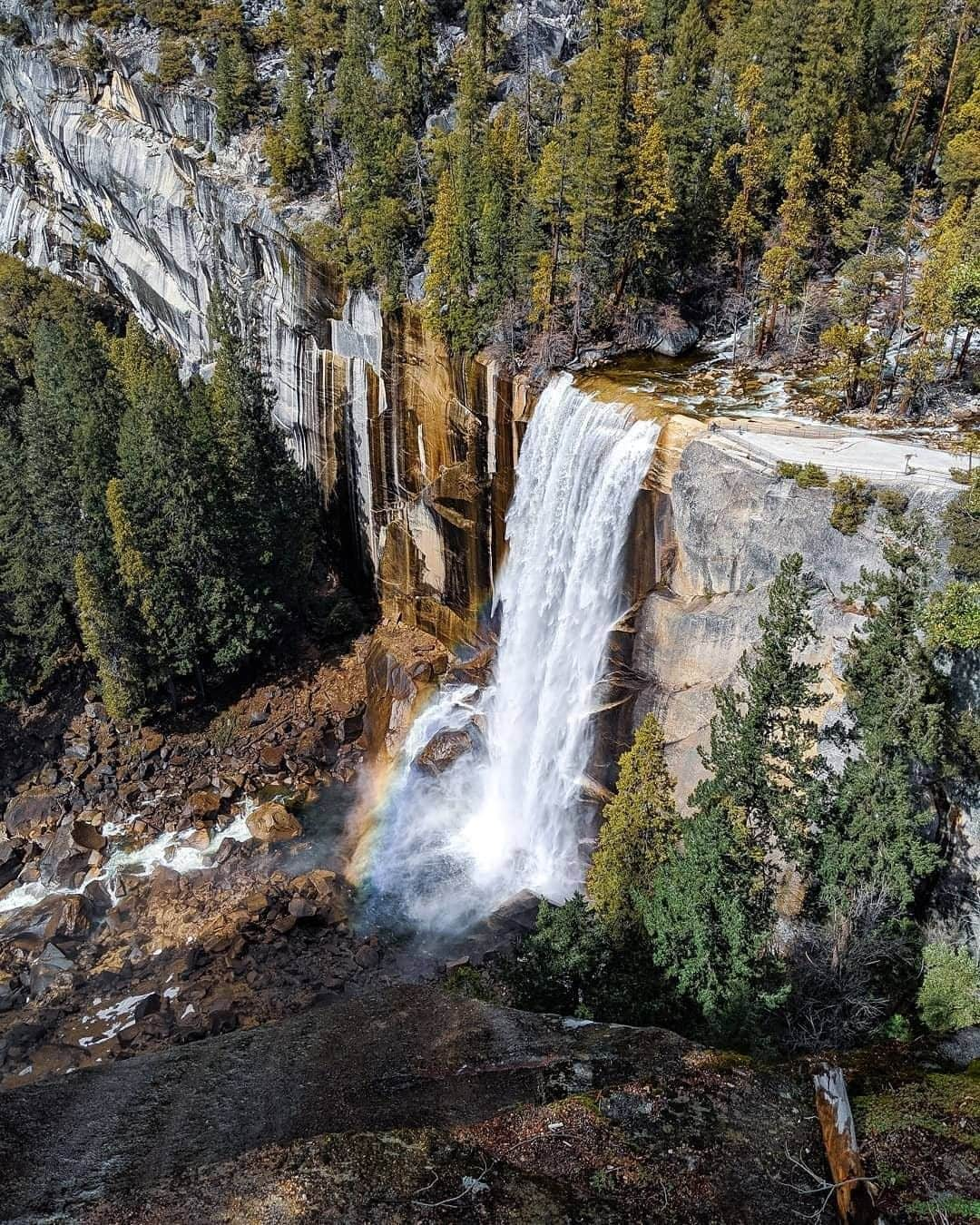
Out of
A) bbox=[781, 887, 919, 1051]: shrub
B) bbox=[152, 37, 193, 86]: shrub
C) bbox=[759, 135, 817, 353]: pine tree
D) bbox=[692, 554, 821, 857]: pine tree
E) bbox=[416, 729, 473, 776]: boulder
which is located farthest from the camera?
bbox=[152, 37, 193, 86]: shrub

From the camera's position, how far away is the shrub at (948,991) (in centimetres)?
1797

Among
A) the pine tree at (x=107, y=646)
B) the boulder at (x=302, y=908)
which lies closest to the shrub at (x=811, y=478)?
the boulder at (x=302, y=908)

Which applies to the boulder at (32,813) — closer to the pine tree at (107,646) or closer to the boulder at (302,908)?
the pine tree at (107,646)

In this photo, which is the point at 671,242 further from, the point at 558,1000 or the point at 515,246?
the point at 558,1000

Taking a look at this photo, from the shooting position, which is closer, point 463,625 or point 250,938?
point 250,938

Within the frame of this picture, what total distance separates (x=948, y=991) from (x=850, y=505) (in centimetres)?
1230

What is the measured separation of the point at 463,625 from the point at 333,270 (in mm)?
22260

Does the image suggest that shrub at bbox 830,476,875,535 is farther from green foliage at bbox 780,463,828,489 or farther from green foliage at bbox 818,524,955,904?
green foliage at bbox 818,524,955,904

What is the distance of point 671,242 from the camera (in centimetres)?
3856

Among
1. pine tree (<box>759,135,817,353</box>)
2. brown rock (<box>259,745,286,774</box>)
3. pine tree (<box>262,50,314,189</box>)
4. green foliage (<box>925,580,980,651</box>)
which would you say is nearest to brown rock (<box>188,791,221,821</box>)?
brown rock (<box>259,745,286,774</box>)

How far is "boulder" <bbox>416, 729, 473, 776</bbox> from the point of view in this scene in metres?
36.0

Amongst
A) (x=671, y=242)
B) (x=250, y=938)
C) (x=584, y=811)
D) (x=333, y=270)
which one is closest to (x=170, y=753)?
(x=250, y=938)

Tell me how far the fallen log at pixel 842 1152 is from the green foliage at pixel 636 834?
10565mm

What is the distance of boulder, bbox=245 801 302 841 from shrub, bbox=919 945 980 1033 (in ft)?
79.6
